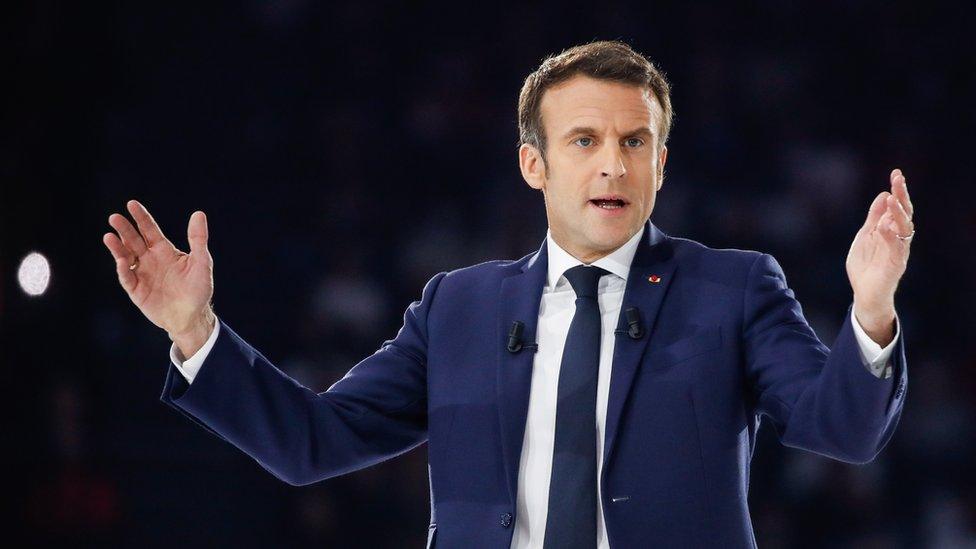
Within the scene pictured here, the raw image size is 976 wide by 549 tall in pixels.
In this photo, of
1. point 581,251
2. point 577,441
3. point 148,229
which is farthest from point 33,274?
point 577,441

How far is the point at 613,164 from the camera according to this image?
7.60ft

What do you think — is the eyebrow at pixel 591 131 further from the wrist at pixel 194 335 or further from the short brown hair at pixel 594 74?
the wrist at pixel 194 335

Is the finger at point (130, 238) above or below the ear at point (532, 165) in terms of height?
below

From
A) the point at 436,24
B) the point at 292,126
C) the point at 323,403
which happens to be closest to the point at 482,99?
the point at 436,24

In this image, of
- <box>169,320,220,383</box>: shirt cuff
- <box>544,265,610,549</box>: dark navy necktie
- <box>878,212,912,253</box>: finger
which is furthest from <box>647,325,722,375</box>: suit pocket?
<box>169,320,220,383</box>: shirt cuff

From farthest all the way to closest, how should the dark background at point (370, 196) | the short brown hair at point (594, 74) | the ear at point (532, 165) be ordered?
1. the dark background at point (370, 196)
2. the ear at point (532, 165)
3. the short brown hair at point (594, 74)

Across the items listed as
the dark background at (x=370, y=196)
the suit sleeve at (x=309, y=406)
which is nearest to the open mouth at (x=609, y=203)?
the suit sleeve at (x=309, y=406)

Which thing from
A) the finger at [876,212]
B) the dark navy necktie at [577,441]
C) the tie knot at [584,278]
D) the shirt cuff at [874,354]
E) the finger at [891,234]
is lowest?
the dark navy necktie at [577,441]

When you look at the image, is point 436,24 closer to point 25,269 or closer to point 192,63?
point 192,63

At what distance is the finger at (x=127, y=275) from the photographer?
2166 millimetres

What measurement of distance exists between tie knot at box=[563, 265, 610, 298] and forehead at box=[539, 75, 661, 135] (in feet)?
0.98

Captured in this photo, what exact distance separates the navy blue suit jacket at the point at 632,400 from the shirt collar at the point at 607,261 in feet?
0.09

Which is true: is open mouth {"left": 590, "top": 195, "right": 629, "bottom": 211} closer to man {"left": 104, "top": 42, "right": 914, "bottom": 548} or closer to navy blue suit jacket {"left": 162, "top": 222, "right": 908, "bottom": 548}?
man {"left": 104, "top": 42, "right": 914, "bottom": 548}

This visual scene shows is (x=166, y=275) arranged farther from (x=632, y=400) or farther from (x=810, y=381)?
(x=810, y=381)
